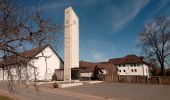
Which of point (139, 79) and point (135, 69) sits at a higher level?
point (135, 69)

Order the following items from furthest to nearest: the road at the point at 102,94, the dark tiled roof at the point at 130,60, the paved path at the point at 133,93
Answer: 1. the dark tiled roof at the point at 130,60
2. the paved path at the point at 133,93
3. the road at the point at 102,94

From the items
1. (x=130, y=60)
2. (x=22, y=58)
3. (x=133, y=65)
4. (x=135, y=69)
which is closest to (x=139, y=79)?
(x=22, y=58)

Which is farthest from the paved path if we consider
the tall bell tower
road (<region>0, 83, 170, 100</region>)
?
the tall bell tower

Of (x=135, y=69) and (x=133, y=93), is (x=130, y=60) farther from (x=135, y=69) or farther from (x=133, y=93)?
(x=133, y=93)

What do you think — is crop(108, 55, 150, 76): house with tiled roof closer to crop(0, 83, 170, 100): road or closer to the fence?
the fence

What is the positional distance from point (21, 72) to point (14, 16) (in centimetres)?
216

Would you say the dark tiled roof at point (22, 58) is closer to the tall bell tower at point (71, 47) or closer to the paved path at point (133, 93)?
the paved path at point (133, 93)

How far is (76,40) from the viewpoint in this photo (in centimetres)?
4716

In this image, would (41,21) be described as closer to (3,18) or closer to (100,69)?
(3,18)

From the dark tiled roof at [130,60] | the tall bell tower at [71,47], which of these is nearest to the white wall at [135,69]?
the dark tiled roof at [130,60]

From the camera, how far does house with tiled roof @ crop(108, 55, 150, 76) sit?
78.6m

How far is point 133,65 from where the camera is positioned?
8075cm

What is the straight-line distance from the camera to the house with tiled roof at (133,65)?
7862 centimetres

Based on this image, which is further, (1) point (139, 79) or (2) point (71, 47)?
(2) point (71, 47)
